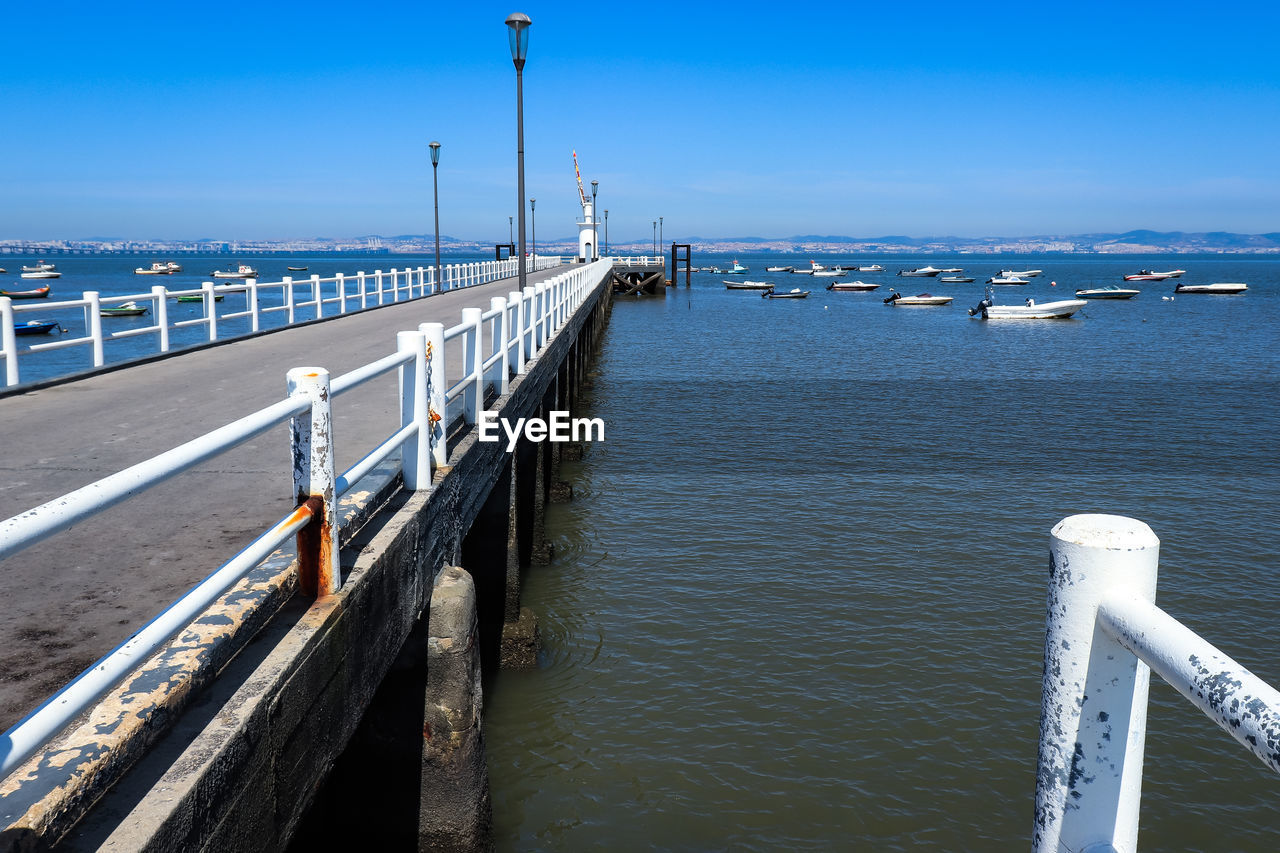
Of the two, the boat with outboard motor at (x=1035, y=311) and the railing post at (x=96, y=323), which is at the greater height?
the railing post at (x=96, y=323)

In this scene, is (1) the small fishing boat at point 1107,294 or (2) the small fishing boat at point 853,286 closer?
(1) the small fishing boat at point 1107,294

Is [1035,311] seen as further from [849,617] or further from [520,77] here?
[849,617]

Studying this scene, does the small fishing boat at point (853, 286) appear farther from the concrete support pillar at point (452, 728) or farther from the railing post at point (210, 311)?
the concrete support pillar at point (452, 728)

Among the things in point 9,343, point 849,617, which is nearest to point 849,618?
point 849,617

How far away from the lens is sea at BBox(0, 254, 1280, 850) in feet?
25.6

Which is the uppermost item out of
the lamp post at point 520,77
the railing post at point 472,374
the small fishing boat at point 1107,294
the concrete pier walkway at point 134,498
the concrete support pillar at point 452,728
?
the lamp post at point 520,77

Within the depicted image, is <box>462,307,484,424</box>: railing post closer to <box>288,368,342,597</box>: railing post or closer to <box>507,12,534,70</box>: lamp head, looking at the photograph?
<box>288,368,342,597</box>: railing post

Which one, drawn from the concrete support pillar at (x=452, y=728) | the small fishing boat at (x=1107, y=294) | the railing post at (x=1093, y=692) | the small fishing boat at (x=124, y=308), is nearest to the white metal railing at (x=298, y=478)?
the concrete support pillar at (x=452, y=728)

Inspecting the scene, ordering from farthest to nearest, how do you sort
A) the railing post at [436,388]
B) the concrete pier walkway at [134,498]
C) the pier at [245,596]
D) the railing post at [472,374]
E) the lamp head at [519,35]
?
the lamp head at [519,35] < the railing post at [472,374] < the railing post at [436,388] < the concrete pier walkway at [134,498] < the pier at [245,596]

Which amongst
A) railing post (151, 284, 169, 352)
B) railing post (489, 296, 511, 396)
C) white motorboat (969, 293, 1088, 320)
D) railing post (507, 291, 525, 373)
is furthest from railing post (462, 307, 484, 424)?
white motorboat (969, 293, 1088, 320)

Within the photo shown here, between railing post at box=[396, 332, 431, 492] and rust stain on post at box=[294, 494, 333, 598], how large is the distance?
184 cm

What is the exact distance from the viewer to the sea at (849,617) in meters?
7.81

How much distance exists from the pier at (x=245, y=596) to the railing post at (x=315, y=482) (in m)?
0.01

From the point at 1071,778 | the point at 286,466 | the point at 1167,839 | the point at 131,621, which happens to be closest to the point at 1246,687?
the point at 1071,778
